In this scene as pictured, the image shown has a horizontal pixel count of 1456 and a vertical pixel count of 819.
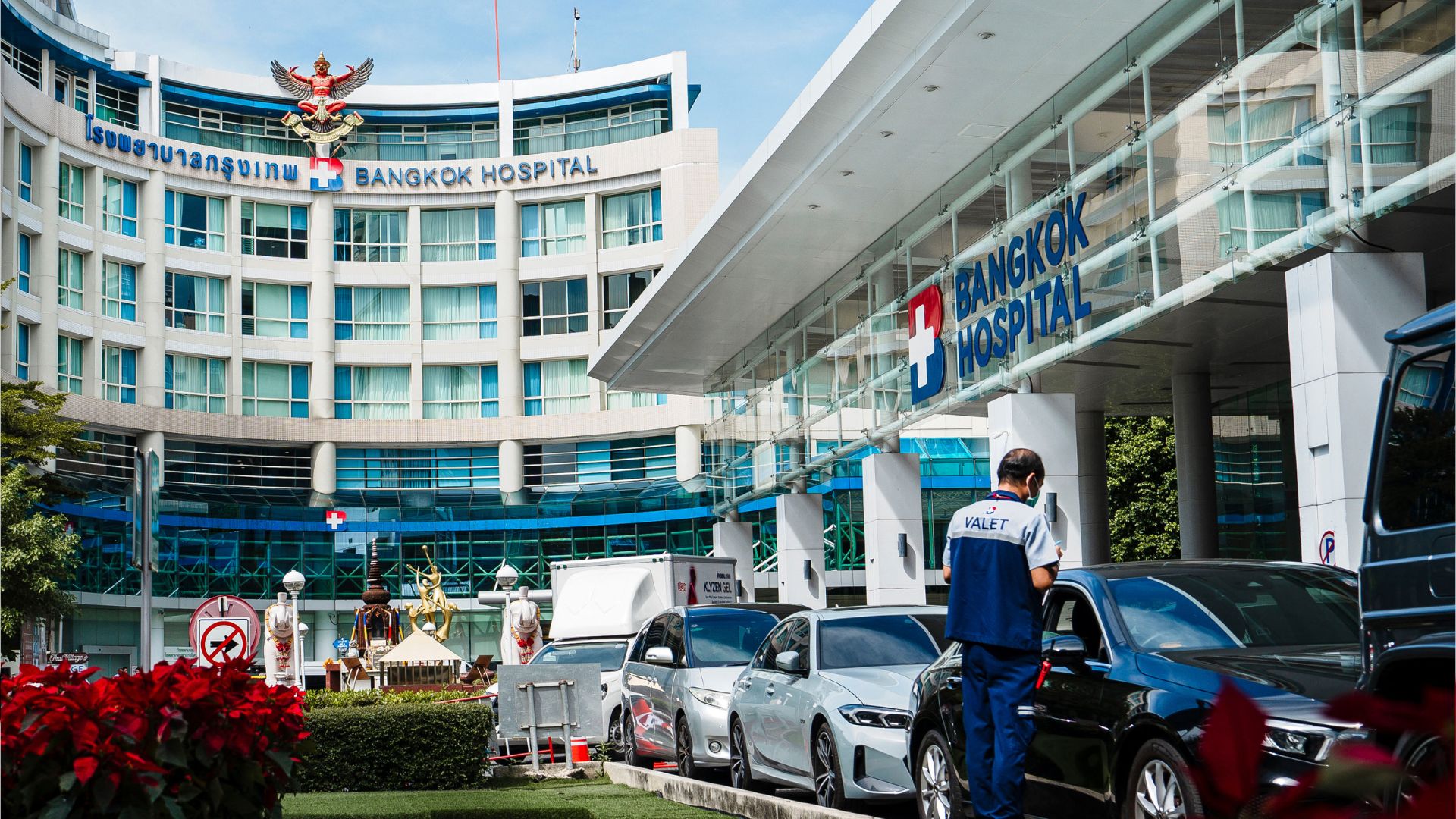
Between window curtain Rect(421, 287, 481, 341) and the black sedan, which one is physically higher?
window curtain Rect(421, 287, 481, 341)

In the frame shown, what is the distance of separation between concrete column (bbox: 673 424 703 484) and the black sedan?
164 feet

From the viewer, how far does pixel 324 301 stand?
200ft

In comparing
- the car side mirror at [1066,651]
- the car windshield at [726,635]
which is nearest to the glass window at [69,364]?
the car windshield at [726,635]

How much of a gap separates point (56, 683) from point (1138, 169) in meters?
12.9

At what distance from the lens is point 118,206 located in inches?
2260

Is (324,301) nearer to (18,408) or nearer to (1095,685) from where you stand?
(18,408)

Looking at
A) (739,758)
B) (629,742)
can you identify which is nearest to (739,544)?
(629,742)

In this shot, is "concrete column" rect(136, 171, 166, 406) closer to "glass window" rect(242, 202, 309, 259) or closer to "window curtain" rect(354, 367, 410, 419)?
"glass window" rect(242, 202, 309, 259)

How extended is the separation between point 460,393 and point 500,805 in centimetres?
5035

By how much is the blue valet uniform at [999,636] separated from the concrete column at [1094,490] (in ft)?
63.9

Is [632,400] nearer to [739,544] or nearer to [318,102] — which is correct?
[318,102]

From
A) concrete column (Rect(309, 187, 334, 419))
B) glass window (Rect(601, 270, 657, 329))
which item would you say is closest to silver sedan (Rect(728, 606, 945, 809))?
glass window (Rect(601, 270, 657, 329))

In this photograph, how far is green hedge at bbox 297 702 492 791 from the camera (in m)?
15.4

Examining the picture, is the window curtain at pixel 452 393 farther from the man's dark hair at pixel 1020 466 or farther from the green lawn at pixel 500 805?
the man's dark hair at pixel 1020 466
